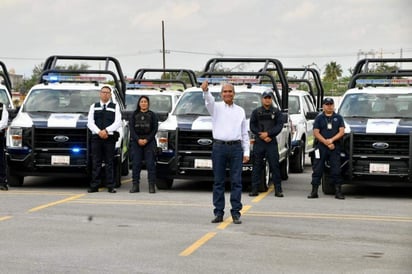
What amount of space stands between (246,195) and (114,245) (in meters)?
5.58

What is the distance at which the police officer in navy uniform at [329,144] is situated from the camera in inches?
552

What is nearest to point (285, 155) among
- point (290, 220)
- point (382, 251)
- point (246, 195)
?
point (246, 195)

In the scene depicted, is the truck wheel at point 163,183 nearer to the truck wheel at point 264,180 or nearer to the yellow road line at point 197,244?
the truck wheel at point 264,180

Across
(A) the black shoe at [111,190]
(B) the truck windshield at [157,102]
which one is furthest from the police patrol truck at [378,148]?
(B) the truck windshield at [157,102]

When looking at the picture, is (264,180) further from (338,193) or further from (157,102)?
(157,102)

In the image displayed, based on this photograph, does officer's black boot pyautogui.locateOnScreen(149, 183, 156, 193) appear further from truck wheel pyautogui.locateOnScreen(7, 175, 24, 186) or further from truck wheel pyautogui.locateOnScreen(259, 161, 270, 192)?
truck wheel pyautogui.locateOnScreen(7, 175, 24, 186)

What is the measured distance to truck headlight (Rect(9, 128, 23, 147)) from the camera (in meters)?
15.0

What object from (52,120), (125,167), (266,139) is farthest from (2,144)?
(266,139)

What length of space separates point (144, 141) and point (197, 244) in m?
5.48

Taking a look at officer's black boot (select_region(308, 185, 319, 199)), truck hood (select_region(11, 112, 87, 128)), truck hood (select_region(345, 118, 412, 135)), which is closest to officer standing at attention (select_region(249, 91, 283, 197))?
officer's black boot (select_region(308, 185, 319, 199))

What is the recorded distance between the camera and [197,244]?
9406 mm

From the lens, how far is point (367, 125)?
14352 mm

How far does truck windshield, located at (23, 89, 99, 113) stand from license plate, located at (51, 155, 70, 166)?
122 cm

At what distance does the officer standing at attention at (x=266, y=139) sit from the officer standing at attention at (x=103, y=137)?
7.99ft
